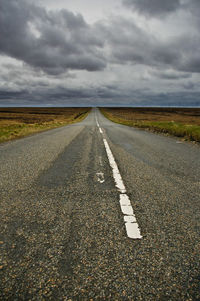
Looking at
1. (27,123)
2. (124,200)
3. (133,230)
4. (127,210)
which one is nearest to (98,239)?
(133,230)

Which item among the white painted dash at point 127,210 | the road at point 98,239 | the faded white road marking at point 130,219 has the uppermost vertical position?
the white painted dash at point 127,210

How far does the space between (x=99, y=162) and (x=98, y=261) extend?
132 inches

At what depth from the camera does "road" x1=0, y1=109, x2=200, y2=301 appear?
4.30 feet

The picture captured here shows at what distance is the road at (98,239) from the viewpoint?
1.31m

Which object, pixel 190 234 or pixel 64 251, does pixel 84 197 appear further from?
pixel 190 234

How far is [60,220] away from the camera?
2119 mm

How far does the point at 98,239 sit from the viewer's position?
1.81m

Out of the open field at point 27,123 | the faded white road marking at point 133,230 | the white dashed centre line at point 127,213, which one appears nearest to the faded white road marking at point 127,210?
the white dashed centre line at point 127,213

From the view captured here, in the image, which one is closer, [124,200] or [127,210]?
[127,210]

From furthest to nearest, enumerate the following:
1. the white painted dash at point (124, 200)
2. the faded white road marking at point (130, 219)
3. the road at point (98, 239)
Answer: the white painted dash at point (124, 200) < the faded white road marking at point (130, 219) < the road at point (98, 239)

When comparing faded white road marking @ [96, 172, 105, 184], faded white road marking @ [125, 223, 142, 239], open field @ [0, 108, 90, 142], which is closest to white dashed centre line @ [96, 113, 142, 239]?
faded white road marking @ [125, 223, 142, 239]

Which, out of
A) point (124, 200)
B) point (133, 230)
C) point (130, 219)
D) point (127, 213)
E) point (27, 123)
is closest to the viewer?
point (133, 230)

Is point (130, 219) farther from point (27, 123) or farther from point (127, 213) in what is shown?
point (27, 123)

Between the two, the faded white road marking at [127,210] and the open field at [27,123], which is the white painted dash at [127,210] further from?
the open field at [27,123]
